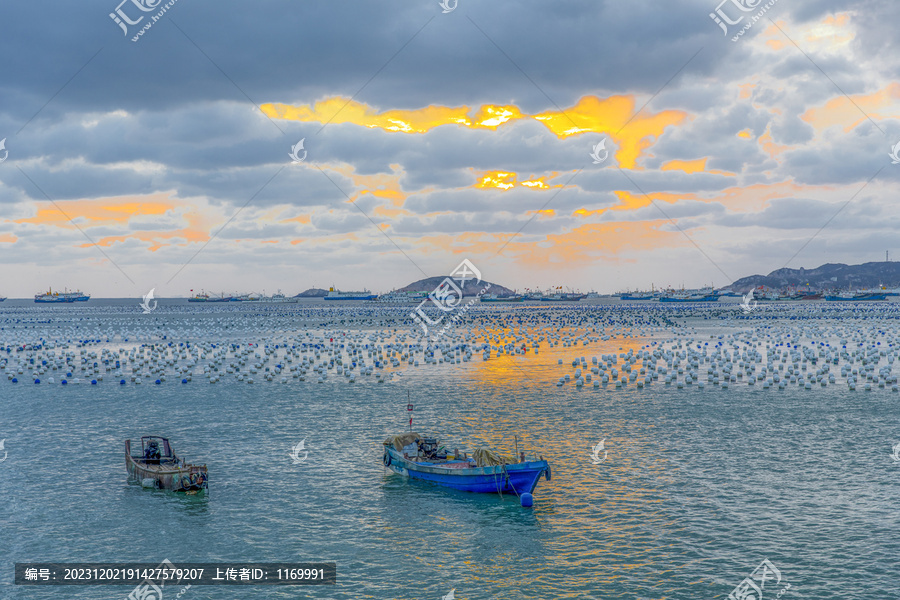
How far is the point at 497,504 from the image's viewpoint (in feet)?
112

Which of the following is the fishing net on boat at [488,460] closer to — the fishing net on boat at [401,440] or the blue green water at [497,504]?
the blue green water at [497,504]

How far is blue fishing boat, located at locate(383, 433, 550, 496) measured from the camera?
34.5 meters

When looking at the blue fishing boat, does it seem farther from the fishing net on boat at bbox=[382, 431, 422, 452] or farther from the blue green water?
the blue green water

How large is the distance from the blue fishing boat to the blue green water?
2.52ft

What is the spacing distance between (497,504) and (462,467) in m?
3.10

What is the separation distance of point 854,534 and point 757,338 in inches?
4094

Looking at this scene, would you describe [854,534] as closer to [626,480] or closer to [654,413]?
[626,480]

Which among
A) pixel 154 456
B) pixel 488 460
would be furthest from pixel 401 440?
pixel 154 456

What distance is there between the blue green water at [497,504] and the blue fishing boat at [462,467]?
2.52ft

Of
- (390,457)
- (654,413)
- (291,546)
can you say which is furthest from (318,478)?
(654,413)

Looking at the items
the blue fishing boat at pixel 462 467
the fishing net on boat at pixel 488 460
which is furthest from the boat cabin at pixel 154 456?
the fishing net on boat at pixel 488 460

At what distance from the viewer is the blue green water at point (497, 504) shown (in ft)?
84.9

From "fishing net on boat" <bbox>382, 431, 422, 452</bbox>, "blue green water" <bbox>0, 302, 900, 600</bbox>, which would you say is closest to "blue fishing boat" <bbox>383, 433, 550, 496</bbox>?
"fishing net on boat" <bbox>382, 431, 422, 452</bbox>

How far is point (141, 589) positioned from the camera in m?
25.7
